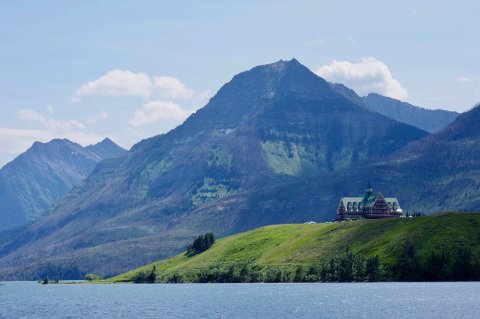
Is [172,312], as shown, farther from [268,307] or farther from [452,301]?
[452,301]

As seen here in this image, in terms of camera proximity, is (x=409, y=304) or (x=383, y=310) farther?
(x=409, y=304)

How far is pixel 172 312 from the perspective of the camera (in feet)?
554

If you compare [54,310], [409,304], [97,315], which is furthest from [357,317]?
[54,310]

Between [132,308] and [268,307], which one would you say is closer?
[268,307]

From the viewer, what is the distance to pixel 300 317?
494 ft

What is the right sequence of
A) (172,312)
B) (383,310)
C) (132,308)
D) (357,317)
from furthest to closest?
(132,308)
(172,312)
(383,310)
(357,317)

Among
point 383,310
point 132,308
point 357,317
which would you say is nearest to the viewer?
point 357,317

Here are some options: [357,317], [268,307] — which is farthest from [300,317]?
[268,307]

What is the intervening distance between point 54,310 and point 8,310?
43.9 feet

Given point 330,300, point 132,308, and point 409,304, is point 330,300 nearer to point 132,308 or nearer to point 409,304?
point 409,304

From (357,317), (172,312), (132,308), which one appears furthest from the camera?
(132,308)

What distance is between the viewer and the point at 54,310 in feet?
616

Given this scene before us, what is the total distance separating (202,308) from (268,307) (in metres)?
14.4

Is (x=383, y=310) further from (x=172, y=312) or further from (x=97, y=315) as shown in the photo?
(x=97, y=315)
